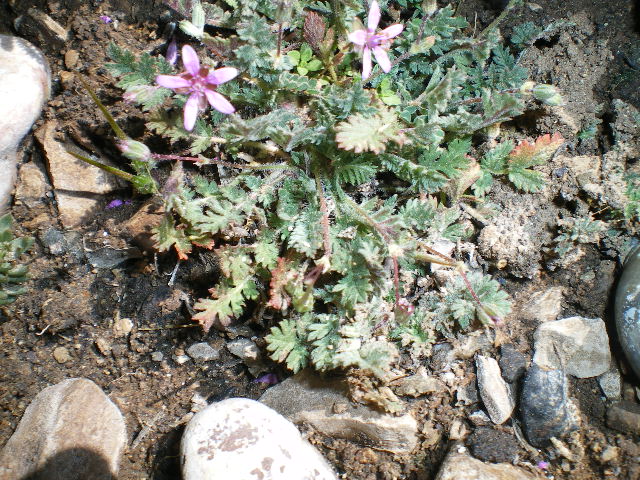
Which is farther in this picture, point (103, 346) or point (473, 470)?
point (103, 346)

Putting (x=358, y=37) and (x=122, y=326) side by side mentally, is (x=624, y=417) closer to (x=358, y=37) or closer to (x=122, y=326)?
(x=358, y=37)

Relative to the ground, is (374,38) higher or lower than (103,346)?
higher

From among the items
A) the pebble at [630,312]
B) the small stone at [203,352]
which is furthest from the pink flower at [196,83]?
the pebble at [630,312]

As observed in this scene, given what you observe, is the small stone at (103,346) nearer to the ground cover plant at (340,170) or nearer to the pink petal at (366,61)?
the ground cover plant at (340,170)

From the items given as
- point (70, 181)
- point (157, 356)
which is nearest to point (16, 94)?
point (70, 181)

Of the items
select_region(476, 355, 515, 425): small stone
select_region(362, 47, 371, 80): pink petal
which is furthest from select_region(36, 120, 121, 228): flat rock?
select_region(476, 355, 515, 425): small stone

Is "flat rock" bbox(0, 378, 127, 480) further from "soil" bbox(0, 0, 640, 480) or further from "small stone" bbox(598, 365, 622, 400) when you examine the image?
"small stone" bbox(598, 365, 622, 400)
